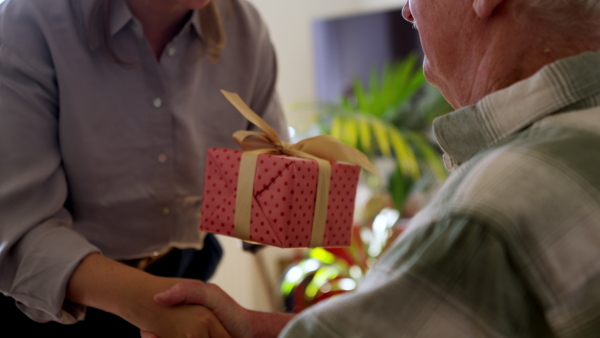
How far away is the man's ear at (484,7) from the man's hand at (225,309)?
0.54 metres

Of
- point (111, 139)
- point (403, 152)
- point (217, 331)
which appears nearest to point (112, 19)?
point (111, 139)

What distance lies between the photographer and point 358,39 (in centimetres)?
403

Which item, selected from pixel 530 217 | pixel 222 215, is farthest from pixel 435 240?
pixel 222 215

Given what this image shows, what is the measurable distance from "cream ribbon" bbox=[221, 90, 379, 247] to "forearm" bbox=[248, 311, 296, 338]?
0.42 feet

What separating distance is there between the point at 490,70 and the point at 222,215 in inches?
18.2

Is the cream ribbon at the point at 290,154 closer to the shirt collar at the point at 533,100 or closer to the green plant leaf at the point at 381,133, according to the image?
the shirt collar at the point at 533,100

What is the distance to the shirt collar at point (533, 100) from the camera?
711 millimetres

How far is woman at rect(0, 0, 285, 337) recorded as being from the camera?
99 centimetres

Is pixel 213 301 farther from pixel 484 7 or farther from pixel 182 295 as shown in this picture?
pixel 484 7

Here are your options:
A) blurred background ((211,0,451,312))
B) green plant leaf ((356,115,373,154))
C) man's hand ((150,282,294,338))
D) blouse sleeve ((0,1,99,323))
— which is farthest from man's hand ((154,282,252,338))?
green plant leaf ((356,115,373,154))

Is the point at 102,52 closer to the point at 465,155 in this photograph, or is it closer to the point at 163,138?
the point at 163,138

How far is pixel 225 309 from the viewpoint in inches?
38.9

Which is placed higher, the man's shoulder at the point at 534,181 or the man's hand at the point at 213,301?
the man's shoulder at the point at 534,181

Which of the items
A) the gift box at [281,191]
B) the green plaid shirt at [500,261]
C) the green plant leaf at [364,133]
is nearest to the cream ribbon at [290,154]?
the gift box at [281,191]
